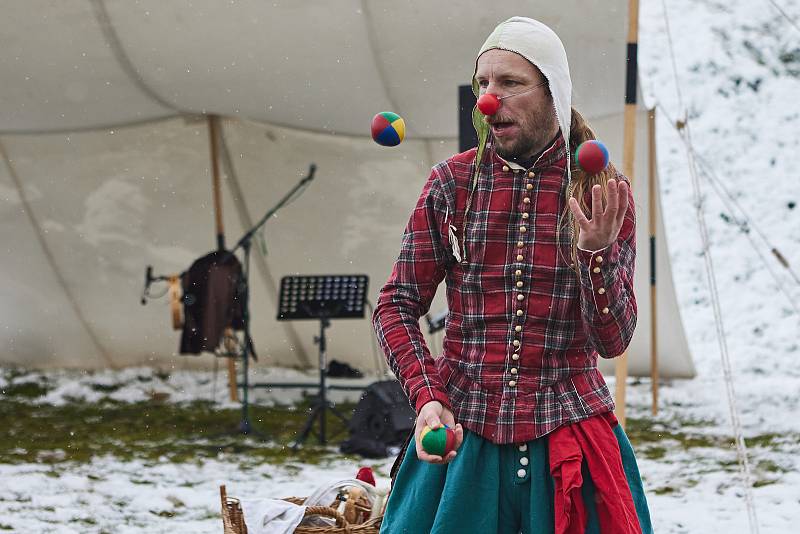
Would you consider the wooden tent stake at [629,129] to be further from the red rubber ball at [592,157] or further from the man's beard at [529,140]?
the red rubber ball at [592,157]

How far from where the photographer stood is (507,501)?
130cm

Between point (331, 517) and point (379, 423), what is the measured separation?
2315mm

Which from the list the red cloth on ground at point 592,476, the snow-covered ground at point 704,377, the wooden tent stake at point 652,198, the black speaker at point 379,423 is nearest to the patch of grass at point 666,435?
the snow-covered ground at point 704,377

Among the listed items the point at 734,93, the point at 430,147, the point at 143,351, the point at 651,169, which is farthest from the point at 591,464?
the point at 734,93

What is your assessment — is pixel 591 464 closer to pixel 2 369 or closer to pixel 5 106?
pixel 5 106

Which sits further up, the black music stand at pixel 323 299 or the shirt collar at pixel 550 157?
the black music stand at pixel 323 299

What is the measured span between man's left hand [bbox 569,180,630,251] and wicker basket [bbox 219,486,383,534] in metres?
1.25

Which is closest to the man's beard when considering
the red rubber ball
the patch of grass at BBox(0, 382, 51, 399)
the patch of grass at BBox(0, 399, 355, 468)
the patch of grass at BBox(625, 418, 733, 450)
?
the red rubber ball

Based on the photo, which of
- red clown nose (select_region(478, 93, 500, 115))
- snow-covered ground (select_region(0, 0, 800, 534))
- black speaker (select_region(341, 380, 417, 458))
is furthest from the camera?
black speaker (select_region(341, 380, 417, 458))

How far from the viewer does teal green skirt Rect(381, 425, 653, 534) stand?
128 centimetres

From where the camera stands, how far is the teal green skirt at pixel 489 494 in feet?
4.19

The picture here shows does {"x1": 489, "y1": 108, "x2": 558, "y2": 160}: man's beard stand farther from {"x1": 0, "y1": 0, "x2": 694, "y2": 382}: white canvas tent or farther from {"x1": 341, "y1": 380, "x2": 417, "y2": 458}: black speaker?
{"x1": 341, "y1": 380, "x2": 417, "y2": 458}: black speaker

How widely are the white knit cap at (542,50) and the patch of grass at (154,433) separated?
11.1ft

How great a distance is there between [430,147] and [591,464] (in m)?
3.97
